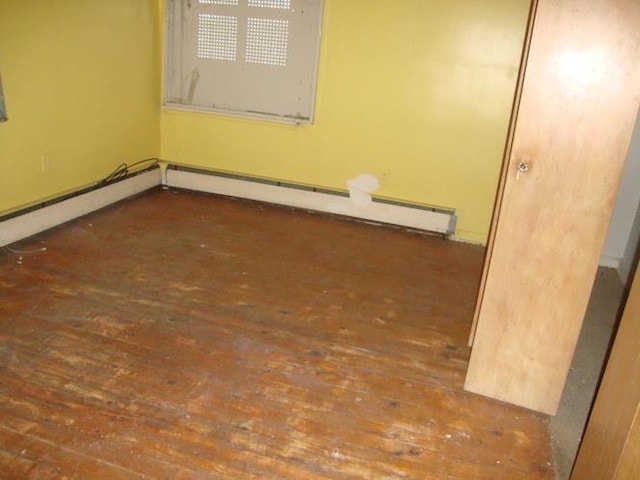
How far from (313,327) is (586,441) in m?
1.37

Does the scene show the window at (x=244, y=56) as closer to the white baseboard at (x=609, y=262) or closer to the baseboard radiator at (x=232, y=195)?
the baseboard radiator at (x=232, y=195)

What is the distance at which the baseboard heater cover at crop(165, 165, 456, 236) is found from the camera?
4141mm

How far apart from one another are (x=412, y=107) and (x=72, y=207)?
2588 mm

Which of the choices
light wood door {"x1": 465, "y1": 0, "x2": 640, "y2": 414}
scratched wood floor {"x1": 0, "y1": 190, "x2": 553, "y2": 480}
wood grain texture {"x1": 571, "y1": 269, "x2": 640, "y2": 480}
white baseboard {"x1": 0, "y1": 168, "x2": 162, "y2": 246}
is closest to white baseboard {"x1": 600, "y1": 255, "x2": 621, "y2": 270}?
scratched wood floor {"x1": 0, "y1": 190, "x2": 553, "y2": 480}

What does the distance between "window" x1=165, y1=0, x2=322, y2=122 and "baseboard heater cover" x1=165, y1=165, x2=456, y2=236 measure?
57cm

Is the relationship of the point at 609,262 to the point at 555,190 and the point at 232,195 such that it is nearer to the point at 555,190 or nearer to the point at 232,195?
the point at 555,190

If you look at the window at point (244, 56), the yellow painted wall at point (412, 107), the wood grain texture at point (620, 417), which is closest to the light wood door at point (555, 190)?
the wood grain texture at point (620, 417)

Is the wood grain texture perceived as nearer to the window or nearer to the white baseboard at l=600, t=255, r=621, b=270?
the white baseboard at l=600, t=255, r=621, b=270

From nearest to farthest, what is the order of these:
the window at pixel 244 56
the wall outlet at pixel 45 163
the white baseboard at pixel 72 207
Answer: the white baseboard at pixel 72 207, the wall outlet at pixel 45 163, the window at pixel 244 56

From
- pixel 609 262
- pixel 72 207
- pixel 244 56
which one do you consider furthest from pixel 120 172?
pixel 609 262

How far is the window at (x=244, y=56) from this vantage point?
4.01 m

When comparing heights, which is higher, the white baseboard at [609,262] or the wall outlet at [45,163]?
the wall outlet at [45,163]

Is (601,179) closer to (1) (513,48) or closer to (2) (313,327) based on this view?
(2) (313,327)

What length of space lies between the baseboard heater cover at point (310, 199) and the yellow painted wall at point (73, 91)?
45 cm
